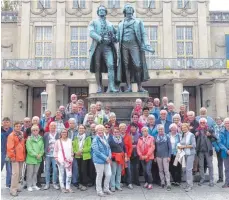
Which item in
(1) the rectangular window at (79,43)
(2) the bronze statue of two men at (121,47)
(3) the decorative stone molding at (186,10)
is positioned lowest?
(2) the bronze statue of two men at (121,47)

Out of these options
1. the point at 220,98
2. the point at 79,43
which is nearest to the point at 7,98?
the point at 79,43

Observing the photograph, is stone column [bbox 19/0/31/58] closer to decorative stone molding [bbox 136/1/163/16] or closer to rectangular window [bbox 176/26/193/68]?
decorative stone molding [bbox 136/1/163/16]

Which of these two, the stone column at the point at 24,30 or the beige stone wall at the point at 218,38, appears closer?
the stone column at the point at 24,30

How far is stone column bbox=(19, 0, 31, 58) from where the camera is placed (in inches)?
1240

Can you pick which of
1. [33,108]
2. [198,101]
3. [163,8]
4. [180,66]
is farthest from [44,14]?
[198,101]

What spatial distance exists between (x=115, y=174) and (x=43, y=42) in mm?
27112

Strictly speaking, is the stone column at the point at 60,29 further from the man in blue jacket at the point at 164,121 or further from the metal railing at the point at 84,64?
the man in blue jacket at the point at 164,121

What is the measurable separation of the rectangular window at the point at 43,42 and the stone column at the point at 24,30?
94cm

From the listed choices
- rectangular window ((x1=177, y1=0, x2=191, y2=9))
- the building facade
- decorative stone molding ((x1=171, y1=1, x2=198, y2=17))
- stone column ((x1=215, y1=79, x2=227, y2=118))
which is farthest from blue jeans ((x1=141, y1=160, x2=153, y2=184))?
rectangular window ((x1=177, y1=0, x2=191, y2=9))

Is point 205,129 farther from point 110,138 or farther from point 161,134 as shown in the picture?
point 110,138

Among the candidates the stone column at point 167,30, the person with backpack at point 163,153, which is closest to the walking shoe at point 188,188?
the person with backpack at point 163,153

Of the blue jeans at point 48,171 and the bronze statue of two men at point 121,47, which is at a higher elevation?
the bronze statue of two men at point 121,47

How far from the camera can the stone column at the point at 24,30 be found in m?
31.5

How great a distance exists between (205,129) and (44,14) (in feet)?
91.5
